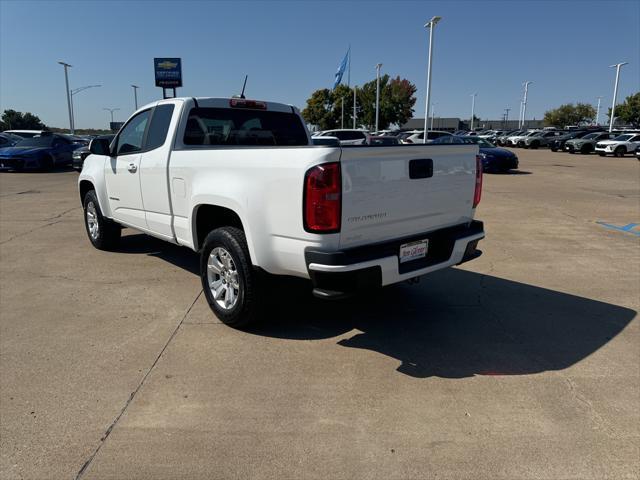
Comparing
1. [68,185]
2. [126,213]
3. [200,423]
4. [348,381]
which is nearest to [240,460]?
[200,423]

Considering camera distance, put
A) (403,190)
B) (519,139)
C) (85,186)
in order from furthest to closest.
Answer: (519,139) → (85,186) → (403,190)

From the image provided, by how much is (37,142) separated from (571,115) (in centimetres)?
10964

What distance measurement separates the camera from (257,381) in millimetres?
3357

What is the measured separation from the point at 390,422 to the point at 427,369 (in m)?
0.75

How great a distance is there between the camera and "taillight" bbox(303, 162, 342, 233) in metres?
3.08

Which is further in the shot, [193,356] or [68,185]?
[68,185]

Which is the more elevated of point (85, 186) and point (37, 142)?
point (37, 142)

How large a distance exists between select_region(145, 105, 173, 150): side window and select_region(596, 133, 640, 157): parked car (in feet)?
114

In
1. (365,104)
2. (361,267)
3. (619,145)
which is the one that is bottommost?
(361,267)

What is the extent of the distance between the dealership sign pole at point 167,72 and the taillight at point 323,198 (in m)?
56.1

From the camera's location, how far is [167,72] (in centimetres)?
5428

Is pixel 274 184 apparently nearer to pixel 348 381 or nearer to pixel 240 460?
pixel 348 381

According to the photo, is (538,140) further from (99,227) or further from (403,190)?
(403,190)

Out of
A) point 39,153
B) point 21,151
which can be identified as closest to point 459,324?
point 21,151
